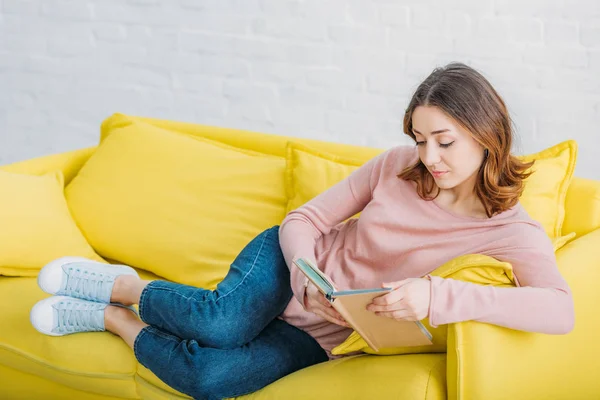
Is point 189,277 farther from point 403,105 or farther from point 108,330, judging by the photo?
point 403,105

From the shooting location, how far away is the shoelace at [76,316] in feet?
6.86

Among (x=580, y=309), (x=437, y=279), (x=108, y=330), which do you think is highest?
(x=437, y=279)

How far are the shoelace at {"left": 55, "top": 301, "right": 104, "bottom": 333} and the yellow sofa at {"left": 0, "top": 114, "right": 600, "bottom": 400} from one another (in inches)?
1.0

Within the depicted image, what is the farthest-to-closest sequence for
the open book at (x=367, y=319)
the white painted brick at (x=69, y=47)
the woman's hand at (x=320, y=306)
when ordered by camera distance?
the white painted brick at (x=69, y=47) → the woman's hand at (x=320, y=306) → the open book at (x=367, y=319)

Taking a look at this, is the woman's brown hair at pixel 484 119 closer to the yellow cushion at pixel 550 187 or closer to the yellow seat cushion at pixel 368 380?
the yellow cushion at pixel 550 187

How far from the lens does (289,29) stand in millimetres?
3314

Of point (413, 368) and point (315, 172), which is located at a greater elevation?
point (315, 172)

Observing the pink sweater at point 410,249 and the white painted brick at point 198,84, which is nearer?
the pink sweater at point 410,249

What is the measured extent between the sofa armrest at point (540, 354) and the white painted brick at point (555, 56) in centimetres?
101

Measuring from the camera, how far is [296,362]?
6.36 ft

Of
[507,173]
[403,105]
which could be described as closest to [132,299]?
[507,173]

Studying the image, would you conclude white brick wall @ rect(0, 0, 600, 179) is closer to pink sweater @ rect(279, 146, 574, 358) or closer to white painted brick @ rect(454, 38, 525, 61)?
white painted brick @ rect(454, 38, 525, 61)

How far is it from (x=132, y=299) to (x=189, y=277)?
33 cm

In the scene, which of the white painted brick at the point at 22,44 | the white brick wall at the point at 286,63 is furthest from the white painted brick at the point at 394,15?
the white painted brick at the point at 22,44
